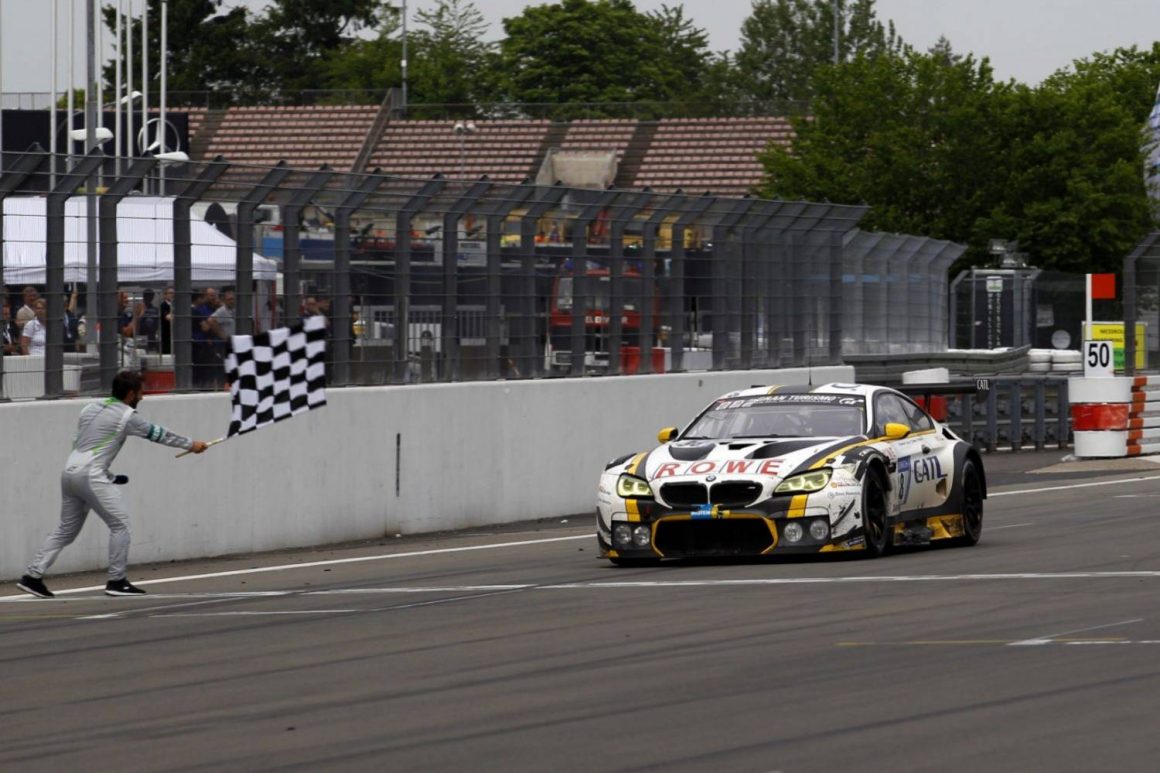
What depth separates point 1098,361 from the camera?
92.7 ft

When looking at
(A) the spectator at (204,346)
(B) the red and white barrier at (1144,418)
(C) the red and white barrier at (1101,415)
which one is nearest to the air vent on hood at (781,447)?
(A) the spectator at (204,346)

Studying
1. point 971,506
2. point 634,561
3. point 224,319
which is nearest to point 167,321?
point 224,319

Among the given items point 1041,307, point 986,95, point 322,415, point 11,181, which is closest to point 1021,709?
point 11,181

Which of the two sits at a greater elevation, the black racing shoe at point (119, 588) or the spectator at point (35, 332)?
the spectator at point (35, 332)

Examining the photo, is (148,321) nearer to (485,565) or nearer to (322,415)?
(322,415)

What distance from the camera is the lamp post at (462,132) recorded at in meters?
67.4

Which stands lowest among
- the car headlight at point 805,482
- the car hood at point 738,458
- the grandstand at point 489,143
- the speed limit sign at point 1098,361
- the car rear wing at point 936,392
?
the car headlight at point 805,482

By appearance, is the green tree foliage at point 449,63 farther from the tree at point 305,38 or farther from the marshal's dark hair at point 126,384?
the marshal's dark hair at point 126,384

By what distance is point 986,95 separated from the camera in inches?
2359

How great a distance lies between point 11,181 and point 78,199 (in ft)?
2.26

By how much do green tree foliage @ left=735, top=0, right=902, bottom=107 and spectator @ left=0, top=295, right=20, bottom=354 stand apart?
11321 cm

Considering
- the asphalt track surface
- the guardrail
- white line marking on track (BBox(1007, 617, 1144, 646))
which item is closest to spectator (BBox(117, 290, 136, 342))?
the asphalt track surface

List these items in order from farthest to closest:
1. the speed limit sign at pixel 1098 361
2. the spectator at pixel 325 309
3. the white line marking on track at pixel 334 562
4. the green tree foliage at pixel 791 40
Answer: the green tree foliage at pixel 791 40, the speed limit sign at pixel 1098 361, the spectator at pixel 325 309, the white line marking on track at pixel 334 562

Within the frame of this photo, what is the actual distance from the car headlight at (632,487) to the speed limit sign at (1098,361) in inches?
594
